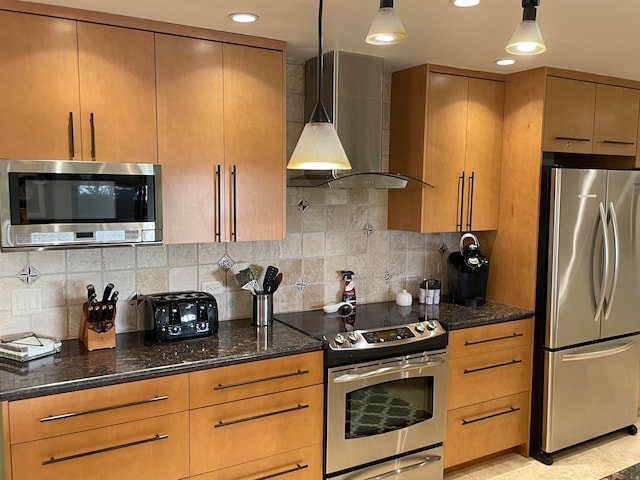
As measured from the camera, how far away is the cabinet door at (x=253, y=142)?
2.63 metres

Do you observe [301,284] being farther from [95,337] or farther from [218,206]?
[95,337]

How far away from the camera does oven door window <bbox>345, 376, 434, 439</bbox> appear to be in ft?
9.03

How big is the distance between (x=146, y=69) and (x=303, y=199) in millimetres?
1170

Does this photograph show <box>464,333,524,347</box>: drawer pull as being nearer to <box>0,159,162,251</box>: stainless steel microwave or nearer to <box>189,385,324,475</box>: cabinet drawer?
<box>189,385,324,475</box>: cabinet drawer

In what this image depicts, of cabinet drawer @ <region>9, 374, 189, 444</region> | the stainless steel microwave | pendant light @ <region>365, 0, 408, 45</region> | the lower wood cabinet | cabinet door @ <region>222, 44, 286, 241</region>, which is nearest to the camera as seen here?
pendant light @ <region>365, 0, 408, 45</region>

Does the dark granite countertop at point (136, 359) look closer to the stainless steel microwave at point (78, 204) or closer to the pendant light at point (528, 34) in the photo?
the stainless steel microwave at point (78, 204)

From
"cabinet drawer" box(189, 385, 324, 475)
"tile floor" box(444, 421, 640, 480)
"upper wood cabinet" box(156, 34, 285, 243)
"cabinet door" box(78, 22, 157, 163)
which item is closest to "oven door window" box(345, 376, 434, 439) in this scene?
"cabinet drawer" box(189, 385, 324, 475)

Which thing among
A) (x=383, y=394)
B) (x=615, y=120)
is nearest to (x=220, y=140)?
(x=383, y=394)

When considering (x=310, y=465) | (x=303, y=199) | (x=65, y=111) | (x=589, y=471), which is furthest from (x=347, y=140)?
(x=589, y=471)

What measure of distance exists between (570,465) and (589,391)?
461mm

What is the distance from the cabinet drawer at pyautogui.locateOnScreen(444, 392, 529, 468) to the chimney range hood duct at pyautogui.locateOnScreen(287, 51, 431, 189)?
4.49 feet

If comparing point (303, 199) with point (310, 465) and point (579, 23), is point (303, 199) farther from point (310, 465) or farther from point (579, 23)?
point (579, 23)

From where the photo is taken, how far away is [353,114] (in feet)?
9.78

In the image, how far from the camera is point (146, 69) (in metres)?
2.42
